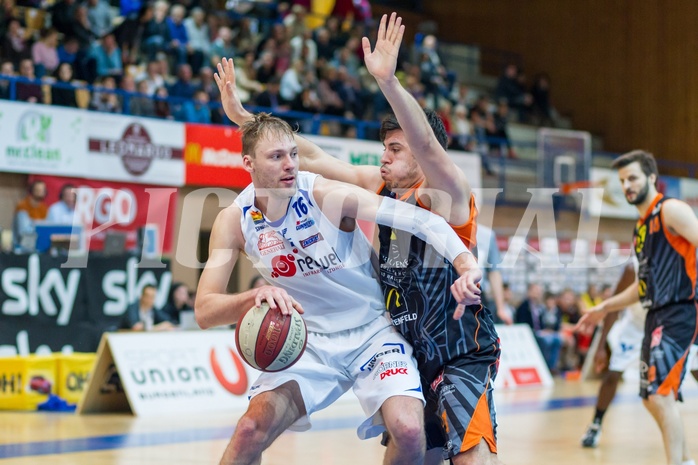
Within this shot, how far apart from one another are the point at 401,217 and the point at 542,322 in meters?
13.8

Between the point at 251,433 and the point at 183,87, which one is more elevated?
the point at 183,87

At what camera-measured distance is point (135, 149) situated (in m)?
14.9

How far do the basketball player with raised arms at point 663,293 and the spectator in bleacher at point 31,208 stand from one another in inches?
342

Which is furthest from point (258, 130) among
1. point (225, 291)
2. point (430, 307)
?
point (430, 307)

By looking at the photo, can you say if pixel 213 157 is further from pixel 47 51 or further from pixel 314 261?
pixel 314 261

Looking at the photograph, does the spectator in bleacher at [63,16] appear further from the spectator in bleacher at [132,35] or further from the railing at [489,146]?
the railing at [489,146]

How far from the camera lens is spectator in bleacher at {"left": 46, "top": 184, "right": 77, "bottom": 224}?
13672 mm

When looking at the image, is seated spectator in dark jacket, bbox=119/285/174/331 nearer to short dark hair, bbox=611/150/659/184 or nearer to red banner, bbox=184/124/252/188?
red banner, bbox=184/124/252/188

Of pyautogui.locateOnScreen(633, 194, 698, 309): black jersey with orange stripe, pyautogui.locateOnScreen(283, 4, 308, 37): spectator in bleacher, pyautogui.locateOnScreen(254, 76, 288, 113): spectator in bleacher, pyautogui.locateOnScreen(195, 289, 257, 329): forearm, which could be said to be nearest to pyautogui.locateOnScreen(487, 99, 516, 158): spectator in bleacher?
pyautogui.locateOnScreen(283, 4, 308, 37): spectator in bleacher

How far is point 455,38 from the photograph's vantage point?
28453 mm

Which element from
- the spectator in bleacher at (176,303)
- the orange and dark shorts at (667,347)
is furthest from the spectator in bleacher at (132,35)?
the orange and dark shorts at (667,347)

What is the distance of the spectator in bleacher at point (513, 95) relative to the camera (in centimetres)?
2441

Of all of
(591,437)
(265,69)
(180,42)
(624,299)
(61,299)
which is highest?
(180,42)

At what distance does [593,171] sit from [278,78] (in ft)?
24.0
